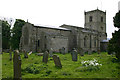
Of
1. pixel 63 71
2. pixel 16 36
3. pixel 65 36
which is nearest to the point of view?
pixel 63 71

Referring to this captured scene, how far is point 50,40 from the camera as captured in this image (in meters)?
24.0

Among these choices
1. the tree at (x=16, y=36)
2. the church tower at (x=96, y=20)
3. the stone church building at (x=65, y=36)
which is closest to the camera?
the stone church building at (x=65, y=36)

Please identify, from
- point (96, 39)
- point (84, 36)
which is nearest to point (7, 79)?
point (84, 36)

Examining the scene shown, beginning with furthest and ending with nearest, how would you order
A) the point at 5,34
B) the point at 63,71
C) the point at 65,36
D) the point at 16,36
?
the point at 5,34, the point at 16,36, the point at 65,36, the point at 63,71

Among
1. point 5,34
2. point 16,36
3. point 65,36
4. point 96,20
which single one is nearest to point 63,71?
point 65,36

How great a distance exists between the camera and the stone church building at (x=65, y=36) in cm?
2462

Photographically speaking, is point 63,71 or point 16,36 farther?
point 16,36

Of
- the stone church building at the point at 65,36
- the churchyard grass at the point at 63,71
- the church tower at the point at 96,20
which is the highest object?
the church tower at the point at 96,20

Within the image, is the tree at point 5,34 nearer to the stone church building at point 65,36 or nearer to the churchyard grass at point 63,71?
the stone church building at point 65,36

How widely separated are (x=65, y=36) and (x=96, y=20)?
16742mm

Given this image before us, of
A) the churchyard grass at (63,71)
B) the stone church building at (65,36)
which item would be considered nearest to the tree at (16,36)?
the stone church building at (65,36)

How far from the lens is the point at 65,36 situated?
2831cm

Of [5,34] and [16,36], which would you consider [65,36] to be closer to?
[16,36]

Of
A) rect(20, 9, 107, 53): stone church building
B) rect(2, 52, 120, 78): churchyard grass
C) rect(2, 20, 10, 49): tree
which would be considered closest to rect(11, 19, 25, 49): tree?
rect(2, 20, 10, 49): tree
